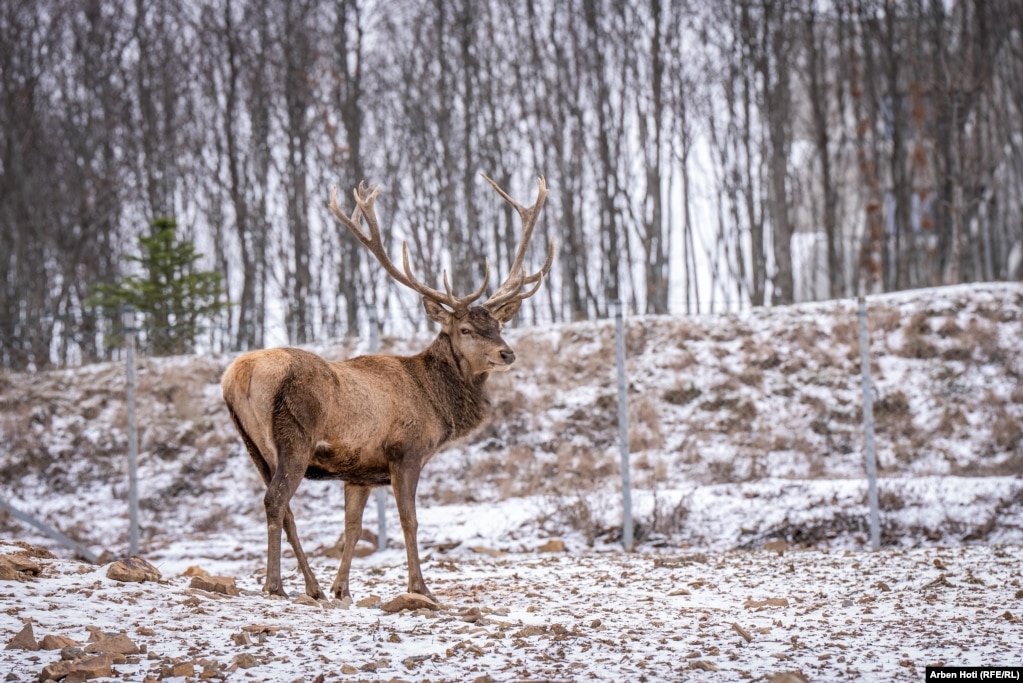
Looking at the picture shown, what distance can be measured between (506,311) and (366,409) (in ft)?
6.01

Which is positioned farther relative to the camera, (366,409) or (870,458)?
(870,458)

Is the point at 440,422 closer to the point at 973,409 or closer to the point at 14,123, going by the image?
the point at 973,409

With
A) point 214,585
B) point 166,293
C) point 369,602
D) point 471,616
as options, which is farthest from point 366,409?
point 166,293

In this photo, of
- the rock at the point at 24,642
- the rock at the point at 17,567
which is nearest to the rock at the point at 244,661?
the rock at the point at 24,642

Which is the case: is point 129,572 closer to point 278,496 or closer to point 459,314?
point 278,496

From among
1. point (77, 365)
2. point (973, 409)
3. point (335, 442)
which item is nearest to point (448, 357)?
point (335, 442)

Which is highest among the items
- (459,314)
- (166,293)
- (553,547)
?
(166,293)

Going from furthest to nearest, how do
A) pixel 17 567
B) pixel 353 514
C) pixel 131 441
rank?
1. pixel 131 441
2. pixel 353 514
3. pixel 17 567

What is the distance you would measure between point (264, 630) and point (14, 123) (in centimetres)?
2383

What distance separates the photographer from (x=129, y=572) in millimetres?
6367

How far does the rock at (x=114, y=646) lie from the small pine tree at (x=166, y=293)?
12.6m

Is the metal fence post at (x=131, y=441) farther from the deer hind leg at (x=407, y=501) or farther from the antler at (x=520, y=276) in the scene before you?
the antler at (x=520, y=276)

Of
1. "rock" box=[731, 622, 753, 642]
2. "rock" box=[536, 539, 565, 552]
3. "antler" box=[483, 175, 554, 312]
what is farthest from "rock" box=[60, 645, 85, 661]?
"rock" box=[536, 539, 565, 552]

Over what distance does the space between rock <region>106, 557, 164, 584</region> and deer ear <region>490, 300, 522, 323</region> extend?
3353 millimetres
